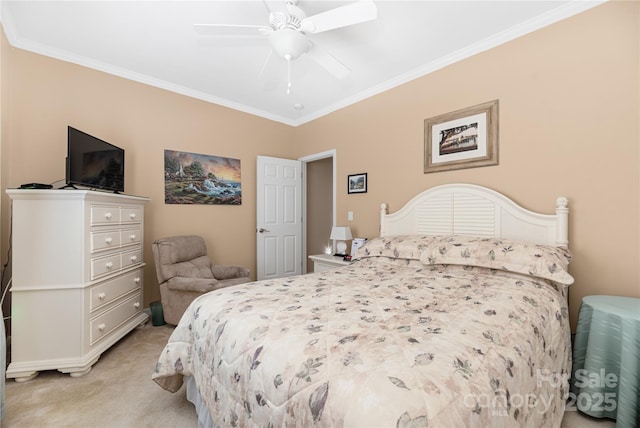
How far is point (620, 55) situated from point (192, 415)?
143 inches

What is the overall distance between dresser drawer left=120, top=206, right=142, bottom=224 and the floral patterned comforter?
5.03 feet

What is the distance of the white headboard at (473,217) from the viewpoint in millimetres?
2111

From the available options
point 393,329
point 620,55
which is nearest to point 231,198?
point 393,329

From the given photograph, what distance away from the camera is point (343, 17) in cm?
172

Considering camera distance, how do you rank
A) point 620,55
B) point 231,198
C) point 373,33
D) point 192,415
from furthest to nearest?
point 231,198 < point 373,33 < point 620,55 < point 192,415

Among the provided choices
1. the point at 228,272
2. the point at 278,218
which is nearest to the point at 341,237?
the point at 278,218

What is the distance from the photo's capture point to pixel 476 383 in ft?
2.75

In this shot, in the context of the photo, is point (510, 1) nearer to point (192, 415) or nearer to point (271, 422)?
point (271, 422)

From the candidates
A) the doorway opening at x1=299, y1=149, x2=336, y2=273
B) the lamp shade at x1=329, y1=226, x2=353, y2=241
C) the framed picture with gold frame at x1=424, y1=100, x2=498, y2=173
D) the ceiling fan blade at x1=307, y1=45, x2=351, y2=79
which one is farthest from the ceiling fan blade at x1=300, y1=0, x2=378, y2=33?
the doorway opening at x1=299, y1=149, x2=336, y2=273

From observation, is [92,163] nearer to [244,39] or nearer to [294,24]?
[244,39]

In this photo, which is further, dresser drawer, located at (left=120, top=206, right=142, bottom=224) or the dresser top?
dresser drawer, located at (left=120, top=206, right=142, bottom=224)

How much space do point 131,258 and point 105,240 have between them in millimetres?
449

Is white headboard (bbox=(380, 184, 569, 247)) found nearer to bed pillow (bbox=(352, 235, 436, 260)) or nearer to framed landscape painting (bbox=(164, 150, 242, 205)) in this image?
bed pillow (bbox=(352, 235, 436, 260))

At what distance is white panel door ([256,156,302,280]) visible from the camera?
4.17 m
